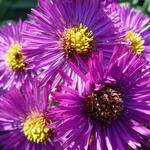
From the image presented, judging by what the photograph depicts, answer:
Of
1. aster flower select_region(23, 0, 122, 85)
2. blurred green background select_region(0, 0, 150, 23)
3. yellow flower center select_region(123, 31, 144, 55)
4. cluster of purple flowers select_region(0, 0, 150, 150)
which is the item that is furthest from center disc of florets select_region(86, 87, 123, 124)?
blurred green background select_region(0, 0, 150, 23)

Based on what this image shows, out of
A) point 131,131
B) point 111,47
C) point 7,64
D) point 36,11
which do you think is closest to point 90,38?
point 111,47

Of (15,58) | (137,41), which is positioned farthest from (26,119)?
(137,41)

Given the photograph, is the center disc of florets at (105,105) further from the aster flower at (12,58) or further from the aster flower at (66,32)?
the aster flower at (12,58)

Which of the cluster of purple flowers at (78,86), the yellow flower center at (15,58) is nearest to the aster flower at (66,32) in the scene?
the cluster of purple flowers at (78,86)

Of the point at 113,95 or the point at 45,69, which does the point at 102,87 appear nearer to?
the point at 113,95

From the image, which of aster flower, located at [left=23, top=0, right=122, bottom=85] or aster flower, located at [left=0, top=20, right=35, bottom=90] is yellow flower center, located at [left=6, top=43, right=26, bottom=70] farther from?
aster flower, located at [left=23, top=0, right=122, bottom=85]

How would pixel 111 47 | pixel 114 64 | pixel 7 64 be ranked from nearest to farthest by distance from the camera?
pixel 114 64
pixel 111 47
pixel 7 64
